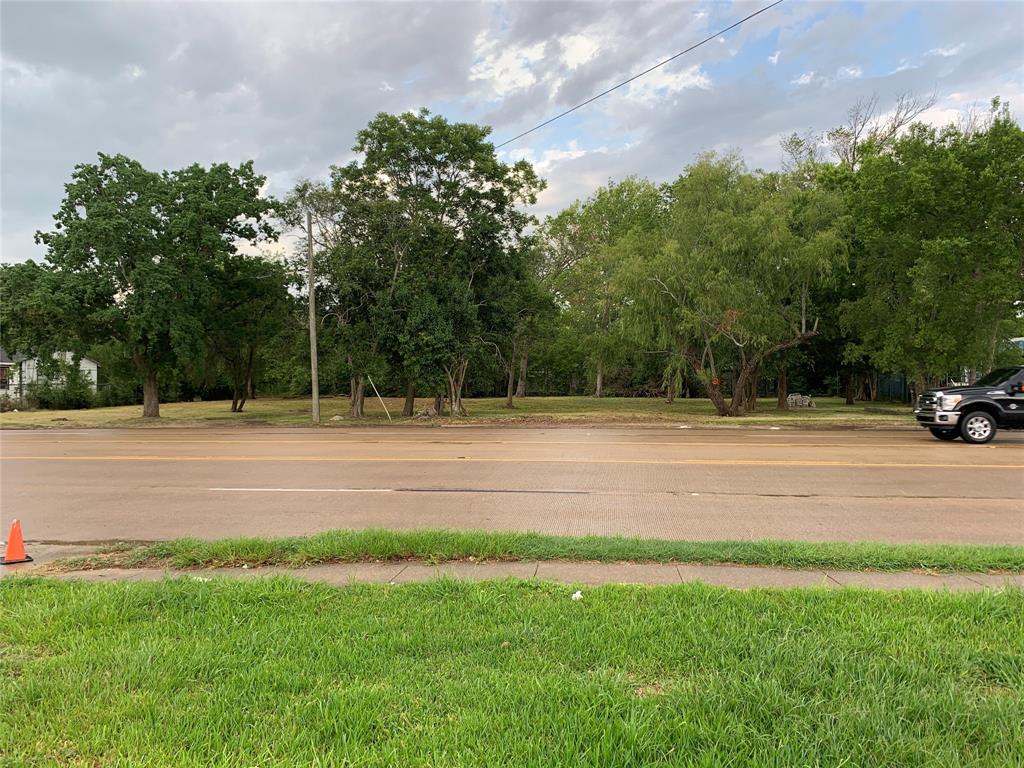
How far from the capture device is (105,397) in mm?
48750

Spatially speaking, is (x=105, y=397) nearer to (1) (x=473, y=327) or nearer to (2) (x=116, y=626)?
(1) (x=473, y=327)

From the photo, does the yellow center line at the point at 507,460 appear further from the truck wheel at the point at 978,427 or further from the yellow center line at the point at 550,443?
the truck wheel at the point at 978,427

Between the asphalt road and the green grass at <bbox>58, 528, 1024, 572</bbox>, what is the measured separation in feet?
2.90

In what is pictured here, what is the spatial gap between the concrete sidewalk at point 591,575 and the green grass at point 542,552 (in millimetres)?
143

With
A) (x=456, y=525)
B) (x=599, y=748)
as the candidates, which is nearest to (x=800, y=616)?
(x=599, y=748)

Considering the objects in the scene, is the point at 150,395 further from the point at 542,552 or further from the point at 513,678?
the point at 513,678

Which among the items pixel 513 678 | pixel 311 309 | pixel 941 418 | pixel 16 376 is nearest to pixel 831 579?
pixel 513 678

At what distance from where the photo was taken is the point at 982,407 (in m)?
15.9

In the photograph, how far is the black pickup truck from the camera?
51.5 feet

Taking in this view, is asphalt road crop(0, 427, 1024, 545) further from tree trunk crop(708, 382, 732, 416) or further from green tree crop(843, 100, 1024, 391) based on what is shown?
tree trunk crop(708, 382, 732, 416)

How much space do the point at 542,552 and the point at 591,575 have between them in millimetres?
679

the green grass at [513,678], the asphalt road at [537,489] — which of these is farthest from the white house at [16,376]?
the green grass at [513,678]

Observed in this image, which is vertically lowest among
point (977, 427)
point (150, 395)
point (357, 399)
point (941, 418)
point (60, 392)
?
point (977, 427)

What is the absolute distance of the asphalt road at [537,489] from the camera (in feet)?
25.2
